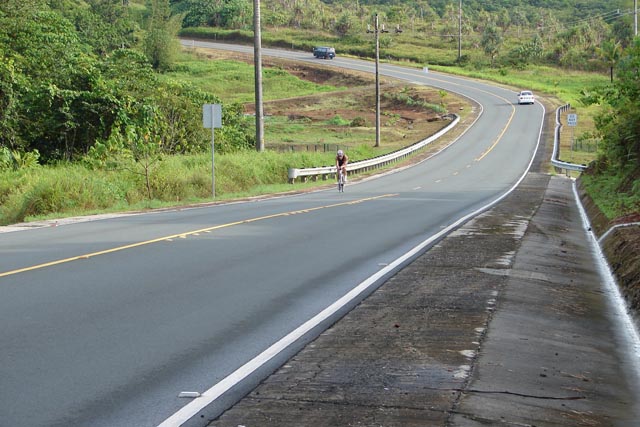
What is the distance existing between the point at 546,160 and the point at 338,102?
39.0 meters

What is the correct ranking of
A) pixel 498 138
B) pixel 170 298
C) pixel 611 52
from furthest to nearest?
pixel 498 138
pixel 611 52
pixel 170 298

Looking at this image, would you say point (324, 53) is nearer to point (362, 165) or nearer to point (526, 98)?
point (526, 98)

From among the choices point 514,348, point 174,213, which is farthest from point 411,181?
point 514,348

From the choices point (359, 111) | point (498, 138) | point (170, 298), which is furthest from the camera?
point (359, 111)

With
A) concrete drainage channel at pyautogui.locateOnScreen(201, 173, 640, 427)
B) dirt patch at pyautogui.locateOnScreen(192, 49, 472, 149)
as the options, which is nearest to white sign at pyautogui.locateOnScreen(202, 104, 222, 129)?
concrete drainage channel at pyautogui.locateOnScreen(201, 173, 640, 427)

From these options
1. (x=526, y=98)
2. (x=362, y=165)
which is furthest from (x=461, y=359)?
(x=526, y=98)

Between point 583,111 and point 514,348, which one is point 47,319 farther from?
point 583,111

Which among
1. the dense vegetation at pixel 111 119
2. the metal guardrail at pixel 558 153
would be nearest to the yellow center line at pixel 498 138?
the metal guardrail at pixel 558 153

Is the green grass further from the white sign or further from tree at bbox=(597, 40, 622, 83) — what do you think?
the white sign

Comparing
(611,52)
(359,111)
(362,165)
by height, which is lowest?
(362,165)

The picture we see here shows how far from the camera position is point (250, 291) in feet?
38.9

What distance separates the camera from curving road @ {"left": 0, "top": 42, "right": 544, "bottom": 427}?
7137 millimetres

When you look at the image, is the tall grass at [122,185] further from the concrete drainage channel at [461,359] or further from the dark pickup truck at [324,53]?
the dark pickup truck at [324,53]

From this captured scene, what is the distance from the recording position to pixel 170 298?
11.1 meters
